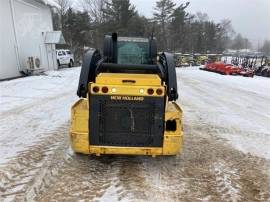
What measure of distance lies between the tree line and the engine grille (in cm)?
3796

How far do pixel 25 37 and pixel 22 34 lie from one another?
0.61m

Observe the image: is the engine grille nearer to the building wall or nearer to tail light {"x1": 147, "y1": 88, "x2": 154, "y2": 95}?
tail light {"x1": 147, "y1": 88, "x2": 154, "y2": 95}

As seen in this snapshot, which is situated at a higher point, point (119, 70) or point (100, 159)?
point (119, 70)

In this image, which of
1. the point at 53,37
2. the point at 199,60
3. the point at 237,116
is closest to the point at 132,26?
the point at 199,60

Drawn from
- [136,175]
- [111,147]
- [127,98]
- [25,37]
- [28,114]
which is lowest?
[28,114]

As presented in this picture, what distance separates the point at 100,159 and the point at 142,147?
95 centimetres

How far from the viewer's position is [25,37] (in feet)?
77.3

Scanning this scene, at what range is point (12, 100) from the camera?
42.7ft

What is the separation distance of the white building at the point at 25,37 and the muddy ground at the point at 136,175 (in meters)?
14.8

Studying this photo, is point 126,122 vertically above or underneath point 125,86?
underneath

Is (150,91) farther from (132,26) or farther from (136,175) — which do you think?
(132,26)

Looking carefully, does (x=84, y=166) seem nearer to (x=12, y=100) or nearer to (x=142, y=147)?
(x=142, y=147)

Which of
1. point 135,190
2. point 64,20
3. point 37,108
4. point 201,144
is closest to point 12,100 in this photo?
point 37,108

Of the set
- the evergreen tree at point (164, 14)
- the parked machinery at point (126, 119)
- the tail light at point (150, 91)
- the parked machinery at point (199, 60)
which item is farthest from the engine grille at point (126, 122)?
the evergreen tree at point (164, 14)
